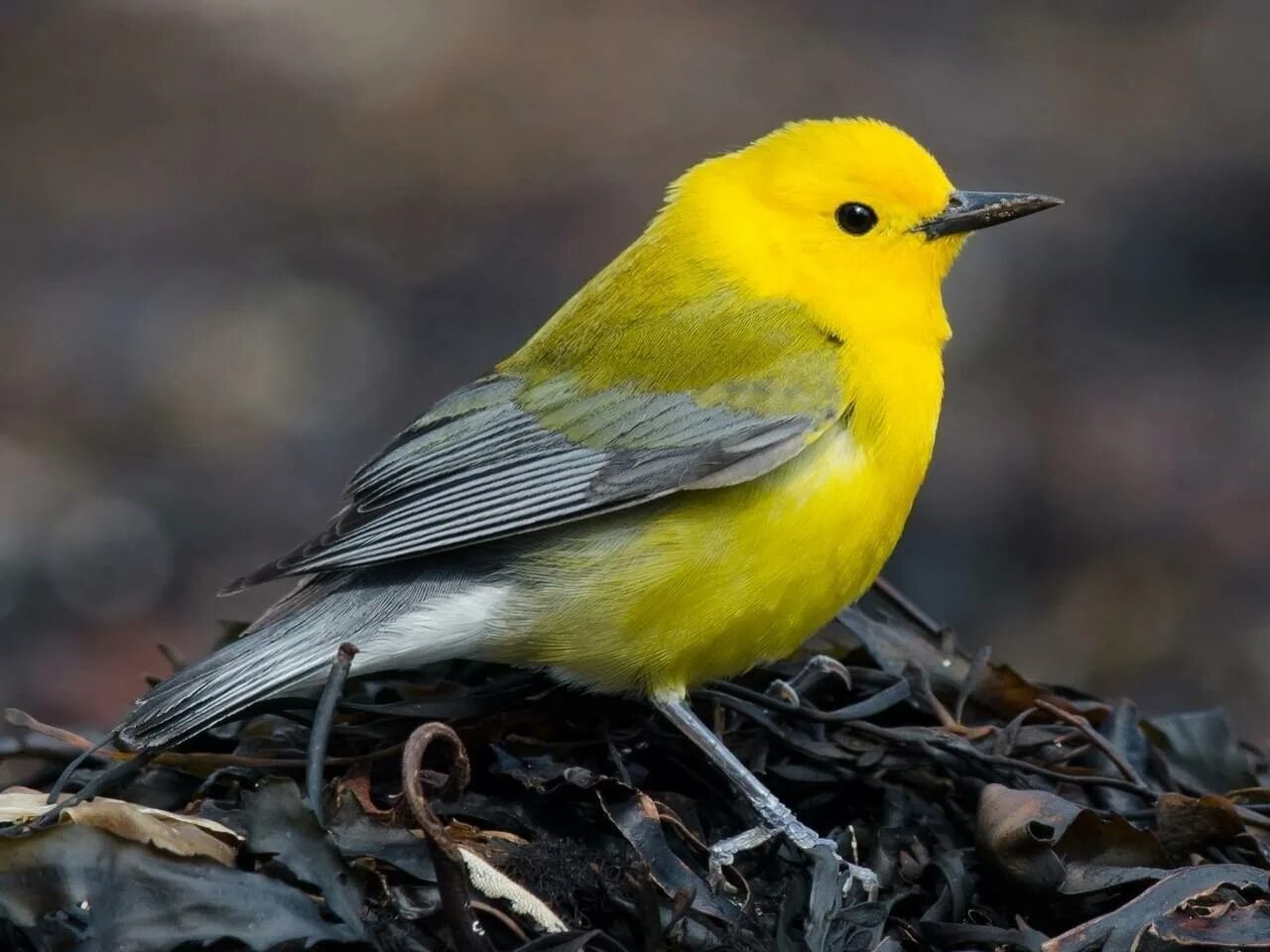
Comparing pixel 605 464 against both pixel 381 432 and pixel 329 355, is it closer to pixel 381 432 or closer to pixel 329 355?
pixel 381 432

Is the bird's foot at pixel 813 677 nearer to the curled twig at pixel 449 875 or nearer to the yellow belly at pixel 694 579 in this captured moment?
the yellow belly at pixel 694 579

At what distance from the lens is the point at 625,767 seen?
12.5 feet

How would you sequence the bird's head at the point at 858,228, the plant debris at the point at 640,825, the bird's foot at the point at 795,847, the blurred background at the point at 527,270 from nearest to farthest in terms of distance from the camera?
the plant debris at the point at 640,825, the bird's foot at the point at 795,847, the bird's head at the point at 858,228, the blurred background at the point at 527,270

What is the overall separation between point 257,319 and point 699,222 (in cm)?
543

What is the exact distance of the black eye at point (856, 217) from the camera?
15.3 feet

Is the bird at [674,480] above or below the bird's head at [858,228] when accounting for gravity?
below

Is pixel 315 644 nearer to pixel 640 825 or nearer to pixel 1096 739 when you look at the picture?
pixel 640 825

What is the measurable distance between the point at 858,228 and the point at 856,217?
0.03m

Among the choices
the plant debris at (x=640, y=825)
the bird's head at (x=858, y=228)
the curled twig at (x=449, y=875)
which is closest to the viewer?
the curled twig at (x=449, y=875)

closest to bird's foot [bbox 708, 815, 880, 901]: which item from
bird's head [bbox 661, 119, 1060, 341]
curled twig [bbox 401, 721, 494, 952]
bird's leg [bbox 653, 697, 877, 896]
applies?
bird's leg [bbox 653, 697, 877, 896]

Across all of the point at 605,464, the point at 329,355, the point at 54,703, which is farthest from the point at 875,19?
the point at 605,464

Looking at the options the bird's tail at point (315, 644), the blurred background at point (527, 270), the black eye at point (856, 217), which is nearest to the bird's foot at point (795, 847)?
the bird's tail at point (315, 644)

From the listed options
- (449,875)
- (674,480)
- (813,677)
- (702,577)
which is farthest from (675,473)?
(449,875)

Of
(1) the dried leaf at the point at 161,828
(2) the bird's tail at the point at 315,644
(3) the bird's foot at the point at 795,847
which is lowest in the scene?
(3) the bird's foot at the point at 795,847
